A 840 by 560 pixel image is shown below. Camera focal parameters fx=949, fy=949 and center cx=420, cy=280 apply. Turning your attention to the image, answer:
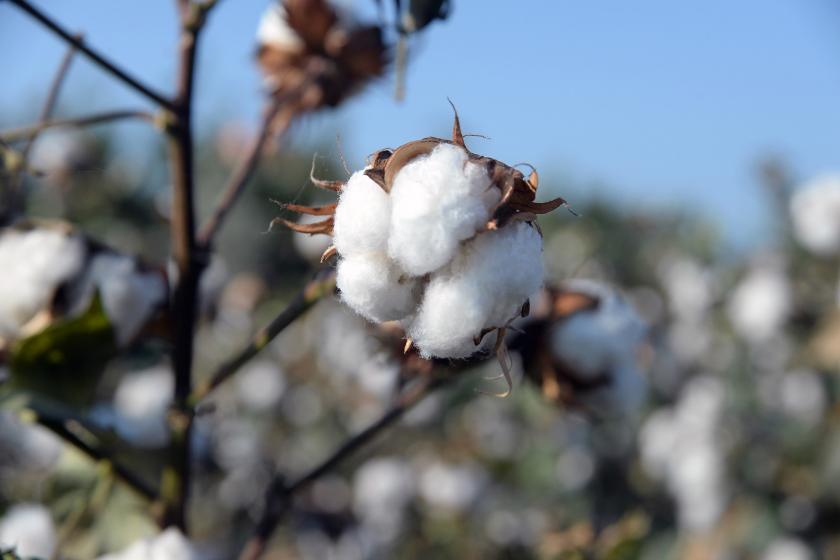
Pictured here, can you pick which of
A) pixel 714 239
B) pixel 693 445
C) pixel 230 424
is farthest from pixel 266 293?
pixel 714 239

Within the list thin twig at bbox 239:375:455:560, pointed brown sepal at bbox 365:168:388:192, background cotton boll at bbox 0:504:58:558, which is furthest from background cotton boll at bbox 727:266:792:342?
pointed brown sepal at bbox 365:168:388:192

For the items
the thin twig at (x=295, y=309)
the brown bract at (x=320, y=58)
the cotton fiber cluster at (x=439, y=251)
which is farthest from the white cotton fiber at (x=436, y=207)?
the brown bract at (x=320, y=58)

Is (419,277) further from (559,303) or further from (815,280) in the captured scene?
(815,280)

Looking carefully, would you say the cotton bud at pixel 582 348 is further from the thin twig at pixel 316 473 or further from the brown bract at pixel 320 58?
the brown bract at pixel 320 58

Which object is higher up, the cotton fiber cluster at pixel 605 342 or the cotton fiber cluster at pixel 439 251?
the cotton fiber cluster at pixel 439 251

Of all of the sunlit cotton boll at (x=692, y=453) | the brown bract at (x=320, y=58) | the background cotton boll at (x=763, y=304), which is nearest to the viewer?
the brown bract at (x=320, y=58)

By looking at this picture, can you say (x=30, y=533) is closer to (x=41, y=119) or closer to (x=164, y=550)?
(x=164, y=550)
